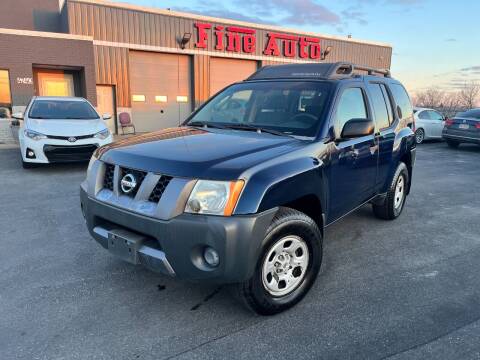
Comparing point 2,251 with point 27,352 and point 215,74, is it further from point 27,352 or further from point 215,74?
point 215,74

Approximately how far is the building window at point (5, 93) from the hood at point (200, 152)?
14.5 meters

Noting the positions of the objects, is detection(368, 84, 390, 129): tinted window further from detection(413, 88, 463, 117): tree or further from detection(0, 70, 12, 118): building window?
detection(413, 88, 463, 117): tree

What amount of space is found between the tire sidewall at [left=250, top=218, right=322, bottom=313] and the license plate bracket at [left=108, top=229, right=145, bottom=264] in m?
0.83

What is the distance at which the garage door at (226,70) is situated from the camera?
19.8 metres

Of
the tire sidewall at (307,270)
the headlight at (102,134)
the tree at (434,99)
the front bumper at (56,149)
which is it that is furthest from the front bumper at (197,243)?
the tree at (434,99)

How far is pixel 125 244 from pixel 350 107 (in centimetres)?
250

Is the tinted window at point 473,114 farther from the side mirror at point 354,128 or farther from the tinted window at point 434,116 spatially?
the side mirror at point 354,128

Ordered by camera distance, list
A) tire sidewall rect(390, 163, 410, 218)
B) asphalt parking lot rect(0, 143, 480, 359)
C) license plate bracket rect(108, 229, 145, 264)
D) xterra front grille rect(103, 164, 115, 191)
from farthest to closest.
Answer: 1. tire sidewall rect(390, 163, 410, 218)
2. xterra front grille rect(103, 164, 115, 191)
3. license plate bracket rect(108, 229, 145, 264)
4. asphalt parking lot rect(0, 143, 480, 359)

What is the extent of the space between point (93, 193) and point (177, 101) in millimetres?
16810

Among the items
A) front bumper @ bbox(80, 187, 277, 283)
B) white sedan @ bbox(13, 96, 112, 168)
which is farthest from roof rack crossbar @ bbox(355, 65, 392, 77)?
white sedan @ bbox(13, 96, 112, 168)

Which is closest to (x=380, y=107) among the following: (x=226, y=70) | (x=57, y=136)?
(x=57, y=136)

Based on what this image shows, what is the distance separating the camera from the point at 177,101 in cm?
1922

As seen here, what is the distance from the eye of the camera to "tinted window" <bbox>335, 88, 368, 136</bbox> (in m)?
3.56

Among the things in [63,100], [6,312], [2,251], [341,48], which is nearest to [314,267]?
[6,312]
